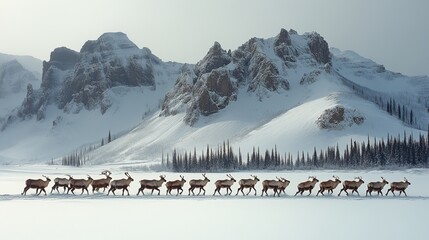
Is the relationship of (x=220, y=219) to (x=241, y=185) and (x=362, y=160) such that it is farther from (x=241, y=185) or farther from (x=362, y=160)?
(x=362, y=160)

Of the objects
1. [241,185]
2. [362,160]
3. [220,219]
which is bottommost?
[362,160]

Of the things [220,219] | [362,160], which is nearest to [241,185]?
[220,219]


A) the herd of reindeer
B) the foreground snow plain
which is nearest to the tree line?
the herd of reindeer

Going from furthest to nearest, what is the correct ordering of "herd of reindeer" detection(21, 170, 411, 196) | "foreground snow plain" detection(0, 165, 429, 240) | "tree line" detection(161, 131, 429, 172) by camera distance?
"tree line" detection(161, 131, 429, 172), "herd of reindeer" detection(21, 170, 411, 196), "foreground snow plain" detection(0, 165, 429, 240)

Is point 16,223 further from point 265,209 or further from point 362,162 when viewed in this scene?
point 362,162

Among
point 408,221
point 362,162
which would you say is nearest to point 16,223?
point 408,221

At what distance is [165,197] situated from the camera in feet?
144

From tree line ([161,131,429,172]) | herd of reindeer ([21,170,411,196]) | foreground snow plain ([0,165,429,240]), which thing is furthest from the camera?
tree line ([161,131,429,172])

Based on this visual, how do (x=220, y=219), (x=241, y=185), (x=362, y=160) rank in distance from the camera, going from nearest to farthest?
(x=220, y=219)
(x=241, y=185)
(x=362, y=160)

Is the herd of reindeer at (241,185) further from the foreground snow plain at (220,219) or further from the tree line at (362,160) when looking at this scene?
the tree line at (362,160)

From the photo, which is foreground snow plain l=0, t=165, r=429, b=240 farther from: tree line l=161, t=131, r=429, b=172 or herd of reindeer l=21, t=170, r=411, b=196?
tree line l=161, t=131, r=429, b=172

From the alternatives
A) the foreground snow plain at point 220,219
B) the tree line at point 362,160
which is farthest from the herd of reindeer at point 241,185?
the tree line at point 362,160

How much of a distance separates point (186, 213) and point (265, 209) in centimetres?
566

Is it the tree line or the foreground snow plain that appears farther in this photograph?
the tree line
